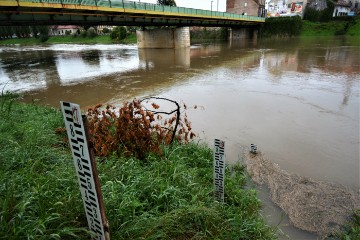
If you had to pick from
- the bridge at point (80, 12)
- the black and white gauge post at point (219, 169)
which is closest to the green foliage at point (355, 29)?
the bridge at point (80, 12)

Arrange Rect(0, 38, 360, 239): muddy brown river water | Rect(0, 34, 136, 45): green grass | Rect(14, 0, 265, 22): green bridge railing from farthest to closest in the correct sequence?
Rect(0, 34, 136, 45): green grass, Rect(14, 0, 265, 22): green bridge railing, Rect(0, 38, 360, 239): muddy brown river water

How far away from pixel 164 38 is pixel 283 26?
81.0 feet

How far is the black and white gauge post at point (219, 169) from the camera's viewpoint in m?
3.04

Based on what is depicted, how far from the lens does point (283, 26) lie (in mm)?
46281

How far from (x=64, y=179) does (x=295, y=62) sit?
57.8 feet

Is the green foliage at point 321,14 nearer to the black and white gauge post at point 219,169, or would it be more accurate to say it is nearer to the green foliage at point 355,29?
the green foliage at point 355,29

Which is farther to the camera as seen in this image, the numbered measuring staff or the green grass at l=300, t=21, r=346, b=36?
the green grass at l=300, t=21, r=346, b=36

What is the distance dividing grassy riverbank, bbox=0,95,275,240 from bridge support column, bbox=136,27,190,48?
32078 millimetres

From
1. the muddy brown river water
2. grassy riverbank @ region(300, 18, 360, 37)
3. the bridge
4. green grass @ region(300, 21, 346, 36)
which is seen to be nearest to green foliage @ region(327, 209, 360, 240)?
the muddy brown river water

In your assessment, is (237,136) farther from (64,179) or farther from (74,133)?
(74,133)

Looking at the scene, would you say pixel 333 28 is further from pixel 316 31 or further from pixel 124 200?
pixel 124 200

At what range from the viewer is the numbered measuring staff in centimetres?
155

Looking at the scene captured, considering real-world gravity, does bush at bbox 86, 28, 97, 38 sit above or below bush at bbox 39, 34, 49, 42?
above

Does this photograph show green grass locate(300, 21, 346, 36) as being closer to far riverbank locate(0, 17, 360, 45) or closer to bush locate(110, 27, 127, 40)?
far riverbank locate(0, 17, 360, 45)
